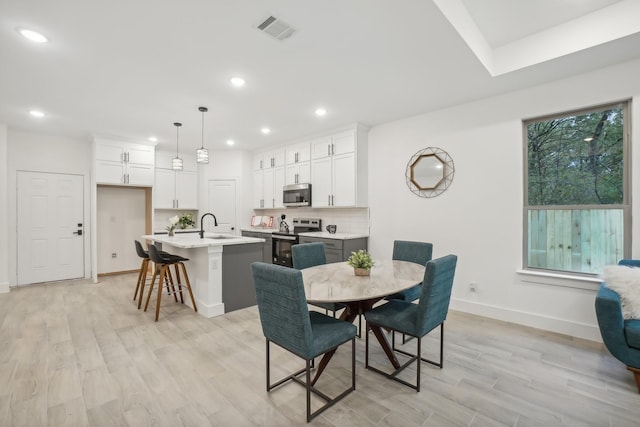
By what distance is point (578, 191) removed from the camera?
10.1 feet

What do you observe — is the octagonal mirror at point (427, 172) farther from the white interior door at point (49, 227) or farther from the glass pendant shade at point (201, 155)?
the white interior door at point (49, 227)

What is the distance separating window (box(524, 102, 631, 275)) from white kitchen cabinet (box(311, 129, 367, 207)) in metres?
2.15

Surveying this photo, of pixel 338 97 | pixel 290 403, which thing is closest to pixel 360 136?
pixel 338 97

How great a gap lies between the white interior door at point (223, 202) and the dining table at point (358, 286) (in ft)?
13.8

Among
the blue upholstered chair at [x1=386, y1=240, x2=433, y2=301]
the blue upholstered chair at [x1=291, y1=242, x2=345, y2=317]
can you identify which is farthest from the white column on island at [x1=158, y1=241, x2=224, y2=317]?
the blue upholstered chair at [x1=386, y1=240, x2=433, y2=301]

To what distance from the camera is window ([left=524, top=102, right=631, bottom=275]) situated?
2.85 meters

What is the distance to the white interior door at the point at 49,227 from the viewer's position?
502 cm

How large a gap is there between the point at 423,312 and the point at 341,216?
334 cm

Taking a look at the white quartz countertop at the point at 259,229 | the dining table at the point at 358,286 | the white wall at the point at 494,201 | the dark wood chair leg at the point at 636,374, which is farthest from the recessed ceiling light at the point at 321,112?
the dark wood chair leg at the point at 636,374

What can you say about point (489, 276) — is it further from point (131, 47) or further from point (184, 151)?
point (184, 151)

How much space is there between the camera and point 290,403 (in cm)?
197

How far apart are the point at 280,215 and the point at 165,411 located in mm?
4734

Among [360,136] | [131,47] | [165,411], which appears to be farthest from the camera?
[360,136]

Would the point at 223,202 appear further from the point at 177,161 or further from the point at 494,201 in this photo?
the point at 494,201
